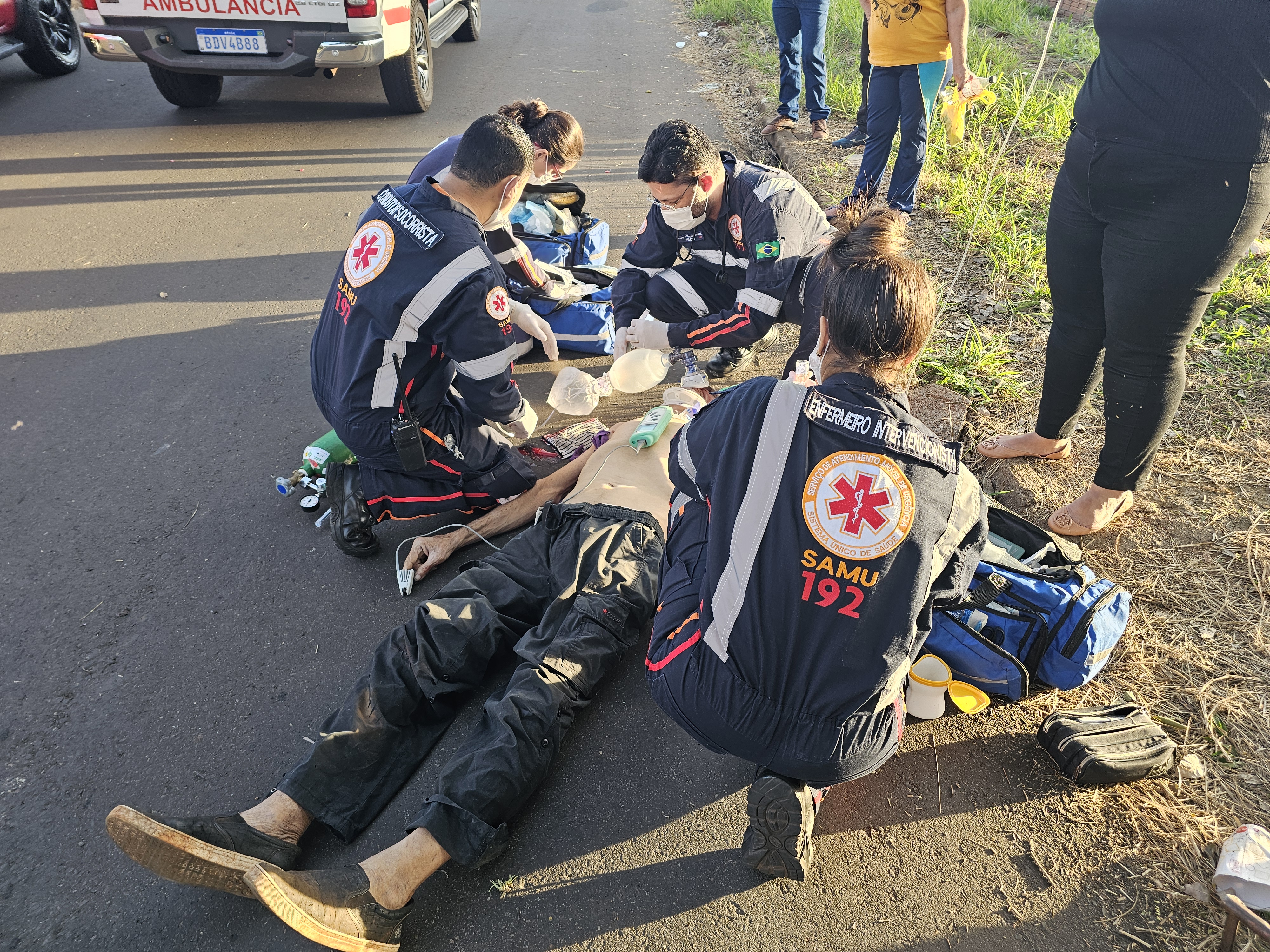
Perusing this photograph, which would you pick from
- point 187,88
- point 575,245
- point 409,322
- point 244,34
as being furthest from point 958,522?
point 187,88

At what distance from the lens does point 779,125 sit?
6488 millimetres

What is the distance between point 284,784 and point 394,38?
5422 mm

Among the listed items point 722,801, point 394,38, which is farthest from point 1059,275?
point 394,38

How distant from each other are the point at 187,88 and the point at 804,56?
4.75 metres

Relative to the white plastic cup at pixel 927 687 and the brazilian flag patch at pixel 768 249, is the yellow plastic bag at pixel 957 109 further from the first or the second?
the white plastic cup at pixel 927 687

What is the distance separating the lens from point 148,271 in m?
4.48

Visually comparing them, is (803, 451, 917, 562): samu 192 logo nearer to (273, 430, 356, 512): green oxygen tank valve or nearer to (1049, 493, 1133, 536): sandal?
(1049, 493, 1133, 536): sandal

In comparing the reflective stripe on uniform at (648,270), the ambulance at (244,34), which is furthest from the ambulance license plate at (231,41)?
the reflective stripe on uniform at (648,270)

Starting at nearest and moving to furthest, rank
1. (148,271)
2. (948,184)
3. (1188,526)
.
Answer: (1188,526)
(148,271)
(948,184)

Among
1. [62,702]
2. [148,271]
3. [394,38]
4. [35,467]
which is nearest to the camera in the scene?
[62,702]

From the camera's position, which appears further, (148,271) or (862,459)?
(148,271)

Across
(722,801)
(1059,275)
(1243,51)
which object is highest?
(1243,51)

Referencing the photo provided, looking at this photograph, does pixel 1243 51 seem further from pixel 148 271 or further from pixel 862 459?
pixel 148 271

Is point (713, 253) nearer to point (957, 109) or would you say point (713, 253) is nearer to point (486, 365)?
point (486, 365)
